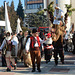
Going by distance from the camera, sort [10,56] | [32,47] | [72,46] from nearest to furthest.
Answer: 1. [32,47]
2. [10,56]
3. [72,46]

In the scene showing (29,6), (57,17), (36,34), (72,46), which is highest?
(29,6)

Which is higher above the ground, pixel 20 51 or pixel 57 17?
pixel 57 17

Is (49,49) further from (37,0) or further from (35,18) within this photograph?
(37,0)

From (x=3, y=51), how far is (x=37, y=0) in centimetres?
10575

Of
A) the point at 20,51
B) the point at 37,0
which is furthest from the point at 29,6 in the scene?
the point at 20,51

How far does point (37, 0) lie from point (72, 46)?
9808 cm

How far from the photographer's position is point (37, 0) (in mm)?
113062

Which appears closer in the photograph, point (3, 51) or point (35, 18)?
point (3, 51)

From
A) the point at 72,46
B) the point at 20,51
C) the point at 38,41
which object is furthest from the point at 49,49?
the point at 72,46

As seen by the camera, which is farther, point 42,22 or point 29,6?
point 29,6

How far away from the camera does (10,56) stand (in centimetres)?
906

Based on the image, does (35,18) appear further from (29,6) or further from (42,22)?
(29,6)

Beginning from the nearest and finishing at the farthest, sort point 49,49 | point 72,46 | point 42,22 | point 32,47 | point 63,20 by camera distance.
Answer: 1. point 32,47
2. point 63,20
3. point 49,49
4. point 72,46
5. point 42,22

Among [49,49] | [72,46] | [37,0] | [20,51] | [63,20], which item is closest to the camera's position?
[20,51]
